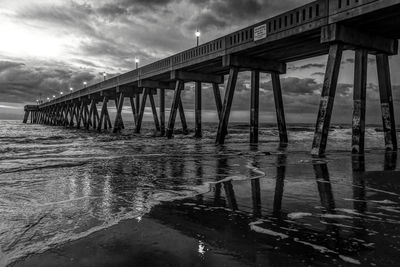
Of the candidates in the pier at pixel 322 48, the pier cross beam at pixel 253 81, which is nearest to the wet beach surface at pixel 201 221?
the pier at pixel 322 48

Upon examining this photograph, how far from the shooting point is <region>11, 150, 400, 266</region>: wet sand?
2.84 metres

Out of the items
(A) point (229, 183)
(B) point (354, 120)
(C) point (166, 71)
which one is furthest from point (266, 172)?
(C) point (166, 71)

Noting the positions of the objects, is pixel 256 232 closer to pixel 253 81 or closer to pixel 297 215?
pixel 297 215

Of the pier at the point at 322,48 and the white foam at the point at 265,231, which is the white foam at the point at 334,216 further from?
the pier at the point at 322,48

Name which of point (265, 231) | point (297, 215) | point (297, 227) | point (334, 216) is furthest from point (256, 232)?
point (334, 216)

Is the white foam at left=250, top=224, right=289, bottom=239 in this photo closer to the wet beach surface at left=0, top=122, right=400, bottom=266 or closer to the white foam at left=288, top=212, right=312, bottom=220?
the wet beach surface at left=0, top=122, right=400, bottom=266

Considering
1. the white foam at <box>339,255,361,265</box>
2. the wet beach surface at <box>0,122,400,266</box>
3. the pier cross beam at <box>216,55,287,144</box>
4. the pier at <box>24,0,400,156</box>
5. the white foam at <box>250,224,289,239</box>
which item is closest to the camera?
the white foam at <box>339,255,361,265</box>

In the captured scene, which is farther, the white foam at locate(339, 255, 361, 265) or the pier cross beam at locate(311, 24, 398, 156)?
the pier cross beam at locate(311, 24, 398, 156)

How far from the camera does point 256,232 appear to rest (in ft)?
11.7

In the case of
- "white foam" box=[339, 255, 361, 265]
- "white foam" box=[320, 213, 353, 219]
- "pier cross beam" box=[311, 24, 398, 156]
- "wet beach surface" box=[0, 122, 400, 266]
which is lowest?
"wet beach surface" box=[0, 122, 400, 266]

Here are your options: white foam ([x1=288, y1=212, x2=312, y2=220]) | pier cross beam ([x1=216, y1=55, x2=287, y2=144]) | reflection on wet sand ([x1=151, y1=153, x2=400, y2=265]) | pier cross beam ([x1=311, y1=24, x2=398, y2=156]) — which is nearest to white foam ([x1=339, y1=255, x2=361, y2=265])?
reflection on wet sand ([x1=151, y1=153, x2=400, y2=265])

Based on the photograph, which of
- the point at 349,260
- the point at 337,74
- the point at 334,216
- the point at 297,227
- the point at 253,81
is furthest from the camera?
the point at 253,81

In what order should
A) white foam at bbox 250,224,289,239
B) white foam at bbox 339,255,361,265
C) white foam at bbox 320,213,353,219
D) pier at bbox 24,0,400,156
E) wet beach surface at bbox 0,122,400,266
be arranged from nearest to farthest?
1. white foam at bbox 339,255,361,265
2. wet beach surface at bbox 0,122,400,266
3. white foam at bbox 250,224,289,239
4. white foam at bbox 320,213,353,219
5. pier at bbox 24,0,400,156

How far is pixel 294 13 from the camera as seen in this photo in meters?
14.1
